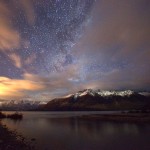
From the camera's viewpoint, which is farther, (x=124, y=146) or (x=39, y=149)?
(x=124, y=146)

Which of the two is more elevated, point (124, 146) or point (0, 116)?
point (0, 116)

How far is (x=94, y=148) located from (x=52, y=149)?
6.99m

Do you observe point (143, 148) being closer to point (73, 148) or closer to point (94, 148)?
point (94, 148)

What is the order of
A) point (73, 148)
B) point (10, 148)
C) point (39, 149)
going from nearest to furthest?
point (10, 148) → point (39, 149) → point (73, 148)

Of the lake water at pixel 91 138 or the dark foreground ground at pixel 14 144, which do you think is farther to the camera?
the lake water at pixel 91 138

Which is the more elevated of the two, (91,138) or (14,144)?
(91,138)

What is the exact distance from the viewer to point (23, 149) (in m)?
29.8

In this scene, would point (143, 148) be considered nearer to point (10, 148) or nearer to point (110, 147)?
point (110, 147)

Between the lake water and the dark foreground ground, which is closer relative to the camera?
the dark foreground ground

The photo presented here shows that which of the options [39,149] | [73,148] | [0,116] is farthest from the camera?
[0,116]

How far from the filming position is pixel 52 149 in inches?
1288

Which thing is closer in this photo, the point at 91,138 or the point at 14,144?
the point at 14,144

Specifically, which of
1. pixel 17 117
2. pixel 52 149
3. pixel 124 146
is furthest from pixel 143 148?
pixel 17 117

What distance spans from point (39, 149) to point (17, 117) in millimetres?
99550
